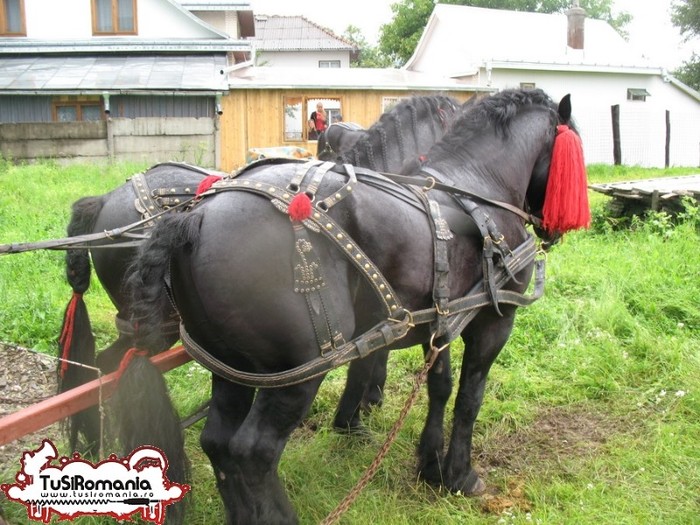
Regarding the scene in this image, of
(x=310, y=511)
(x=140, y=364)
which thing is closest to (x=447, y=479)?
(x=310, y=511)

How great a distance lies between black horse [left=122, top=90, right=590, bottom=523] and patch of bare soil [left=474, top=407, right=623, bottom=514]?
1.00 meters

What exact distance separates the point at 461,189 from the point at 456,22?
20686 mm

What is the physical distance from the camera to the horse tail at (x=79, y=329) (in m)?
3.19

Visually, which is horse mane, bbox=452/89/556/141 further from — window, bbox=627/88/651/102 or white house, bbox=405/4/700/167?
window, bbox=627/88/651/102

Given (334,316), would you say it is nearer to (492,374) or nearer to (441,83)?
(492,374)

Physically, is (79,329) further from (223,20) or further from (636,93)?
(636,93)

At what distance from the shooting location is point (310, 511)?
3062mm

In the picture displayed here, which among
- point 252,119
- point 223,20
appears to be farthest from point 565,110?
point 223,20

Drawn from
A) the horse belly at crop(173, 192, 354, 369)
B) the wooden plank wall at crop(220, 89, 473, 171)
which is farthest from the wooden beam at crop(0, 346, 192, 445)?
the wooden plank wall at crop(220, 89, 473, 171)

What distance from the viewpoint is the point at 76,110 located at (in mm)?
15742

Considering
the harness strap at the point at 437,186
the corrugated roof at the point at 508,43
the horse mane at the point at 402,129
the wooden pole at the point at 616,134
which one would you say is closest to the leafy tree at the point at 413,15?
the corrugated roof at the point at 508,43

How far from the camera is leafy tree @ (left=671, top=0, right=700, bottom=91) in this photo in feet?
92.8

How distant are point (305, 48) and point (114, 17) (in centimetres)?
2099

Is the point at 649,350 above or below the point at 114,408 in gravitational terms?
below
